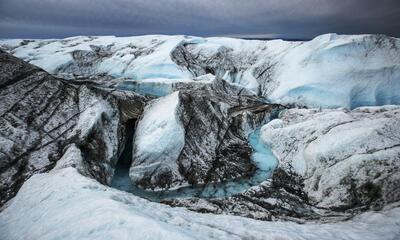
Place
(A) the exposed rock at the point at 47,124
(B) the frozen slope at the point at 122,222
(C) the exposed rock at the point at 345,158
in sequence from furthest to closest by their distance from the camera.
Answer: (A) the exposed rock at the point at 47,124, (C) the exposed rock at the point at 345,158, (B) the frozen slope at the point at 122,222

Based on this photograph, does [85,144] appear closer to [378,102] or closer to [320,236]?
A: [320,236]

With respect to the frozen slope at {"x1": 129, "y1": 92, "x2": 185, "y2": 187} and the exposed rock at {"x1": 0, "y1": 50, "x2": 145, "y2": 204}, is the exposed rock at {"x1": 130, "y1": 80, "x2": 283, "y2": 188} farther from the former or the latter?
the exposed rock at {"x1": 0, "y1": 50, "x2": 145, "y2": 204}

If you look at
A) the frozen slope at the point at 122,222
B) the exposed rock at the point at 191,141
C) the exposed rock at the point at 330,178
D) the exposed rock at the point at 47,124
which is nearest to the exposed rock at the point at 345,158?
the exposed rock at the point at 330,178

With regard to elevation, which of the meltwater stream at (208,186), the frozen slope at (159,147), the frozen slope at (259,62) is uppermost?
the frozen slope at (259,62)

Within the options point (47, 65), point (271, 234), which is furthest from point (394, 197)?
point (47, 65)

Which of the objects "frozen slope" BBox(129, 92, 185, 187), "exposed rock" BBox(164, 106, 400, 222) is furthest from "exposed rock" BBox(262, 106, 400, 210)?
"frozen slope" BBox(129, 92, 185, 187)

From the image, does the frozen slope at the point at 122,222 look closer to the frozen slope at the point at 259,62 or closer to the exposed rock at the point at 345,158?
the exposed rock at the point at 345,158

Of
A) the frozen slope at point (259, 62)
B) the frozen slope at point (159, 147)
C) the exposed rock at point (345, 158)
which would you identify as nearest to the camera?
the exposed rock at point (345, 158)

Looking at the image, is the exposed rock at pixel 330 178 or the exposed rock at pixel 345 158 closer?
the exposed rock at pixel 330 178
